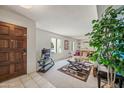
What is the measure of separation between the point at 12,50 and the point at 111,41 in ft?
10.5

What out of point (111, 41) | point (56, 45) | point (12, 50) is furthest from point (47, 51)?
point (111, 41)

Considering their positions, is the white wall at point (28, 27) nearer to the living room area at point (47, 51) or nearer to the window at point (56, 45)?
the living room area at point (47, 51)

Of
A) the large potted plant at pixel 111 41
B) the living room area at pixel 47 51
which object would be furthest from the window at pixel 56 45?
the large potted plant at pixel 111 41

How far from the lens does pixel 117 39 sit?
1.33m

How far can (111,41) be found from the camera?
1.37 m

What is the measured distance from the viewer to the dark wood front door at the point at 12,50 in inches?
132

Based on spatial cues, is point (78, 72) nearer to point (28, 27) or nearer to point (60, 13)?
point (60, 13)

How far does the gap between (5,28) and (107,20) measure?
3.05 meters

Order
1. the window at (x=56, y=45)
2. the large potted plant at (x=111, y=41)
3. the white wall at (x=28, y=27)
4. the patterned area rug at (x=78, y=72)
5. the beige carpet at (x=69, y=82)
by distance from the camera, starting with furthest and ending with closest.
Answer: the window at (x=56, y=45) → the patterned area rug at (x=78, y=72) → the white wall at (x=28, y=27) → the beige carpet at (x=69, y=82) → the large potted plant at (x=111, y=41)

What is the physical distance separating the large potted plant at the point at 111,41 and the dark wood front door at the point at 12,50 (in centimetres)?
284

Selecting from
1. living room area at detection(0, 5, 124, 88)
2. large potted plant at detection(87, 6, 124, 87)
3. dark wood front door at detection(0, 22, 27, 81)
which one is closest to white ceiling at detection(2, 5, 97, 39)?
living room area at detection(0, 5, 124, 88)

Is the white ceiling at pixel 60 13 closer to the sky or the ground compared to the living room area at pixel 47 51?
closer to the sky
